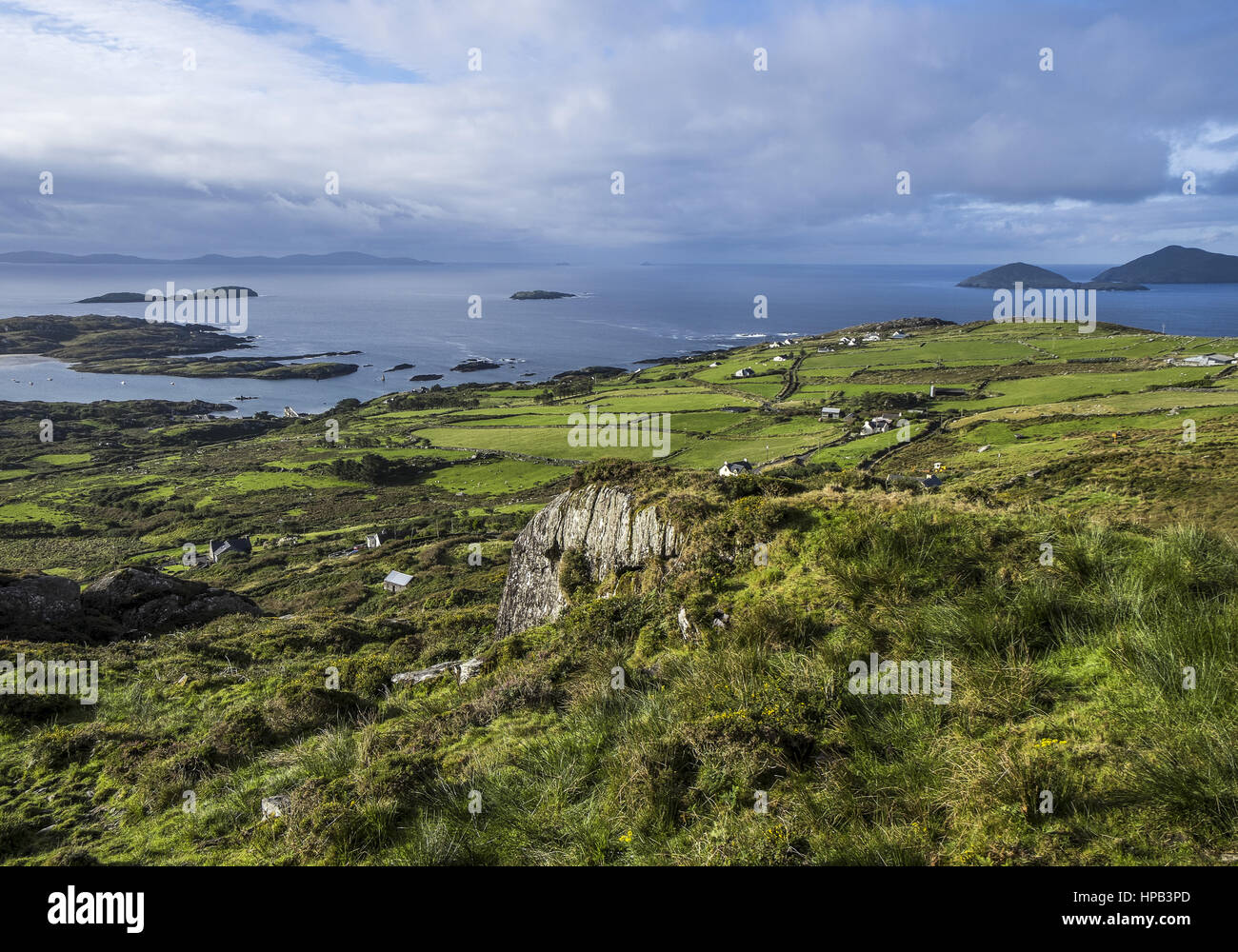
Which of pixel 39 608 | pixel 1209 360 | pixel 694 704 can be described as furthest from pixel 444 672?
pixel 1209 360

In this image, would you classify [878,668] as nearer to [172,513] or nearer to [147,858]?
[147,858]

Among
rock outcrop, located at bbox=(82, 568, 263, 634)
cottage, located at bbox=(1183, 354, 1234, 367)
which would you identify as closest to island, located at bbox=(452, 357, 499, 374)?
rock outcrop, located at bbox=(82, 568, 263, 634)

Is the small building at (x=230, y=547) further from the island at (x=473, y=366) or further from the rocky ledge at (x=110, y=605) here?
the island at (x=473, y=366)

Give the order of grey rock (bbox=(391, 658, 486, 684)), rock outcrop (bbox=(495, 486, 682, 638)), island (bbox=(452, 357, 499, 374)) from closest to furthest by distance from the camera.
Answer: grey rock (bbox=(391, 658, 486, 684))
rock outcrop (bbox=(495, 486, 682, 638))
island (bbox=(452, 357, 499, 374))

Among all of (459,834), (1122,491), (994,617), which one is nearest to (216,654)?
(459,834)

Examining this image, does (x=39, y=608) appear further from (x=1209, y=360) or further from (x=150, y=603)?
(x=1209, y=360)

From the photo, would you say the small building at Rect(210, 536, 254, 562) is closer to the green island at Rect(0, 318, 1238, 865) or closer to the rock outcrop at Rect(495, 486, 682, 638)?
the green island at Rect(0, 318, 1238, 865)
